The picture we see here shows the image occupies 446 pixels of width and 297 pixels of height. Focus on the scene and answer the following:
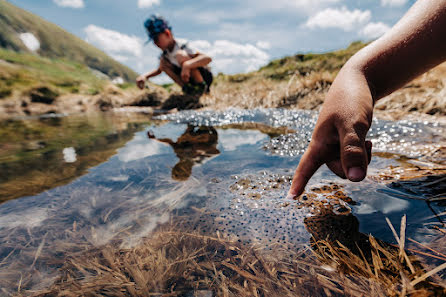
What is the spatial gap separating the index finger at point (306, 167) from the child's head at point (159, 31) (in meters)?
4.99

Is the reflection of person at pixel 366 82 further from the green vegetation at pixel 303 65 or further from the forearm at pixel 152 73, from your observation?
the forearm at pixel 152 73

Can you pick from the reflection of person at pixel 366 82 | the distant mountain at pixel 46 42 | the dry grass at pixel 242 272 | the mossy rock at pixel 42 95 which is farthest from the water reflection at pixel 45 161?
the distant mountain at pixel 46 42

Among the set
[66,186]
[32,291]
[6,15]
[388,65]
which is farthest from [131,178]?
[6,15]

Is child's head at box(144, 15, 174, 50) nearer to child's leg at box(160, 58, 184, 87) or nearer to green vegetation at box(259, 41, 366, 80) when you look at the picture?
child's leg at box(160, 58, 184, 87)

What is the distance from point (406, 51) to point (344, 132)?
38cm

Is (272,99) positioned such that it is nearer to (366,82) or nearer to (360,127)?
(366,82)

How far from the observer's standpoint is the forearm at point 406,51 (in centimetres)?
69

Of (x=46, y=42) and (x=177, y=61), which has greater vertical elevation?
(x=46, y=42)

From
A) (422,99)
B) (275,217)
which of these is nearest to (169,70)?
(422,99)

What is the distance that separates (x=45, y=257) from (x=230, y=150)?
1272mm

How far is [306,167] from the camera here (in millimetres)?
768

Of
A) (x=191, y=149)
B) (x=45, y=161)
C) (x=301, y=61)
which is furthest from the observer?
(x=301, y=61)

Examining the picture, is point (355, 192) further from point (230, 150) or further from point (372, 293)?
point (230, 150)

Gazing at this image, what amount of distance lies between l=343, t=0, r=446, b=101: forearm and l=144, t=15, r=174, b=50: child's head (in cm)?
489
